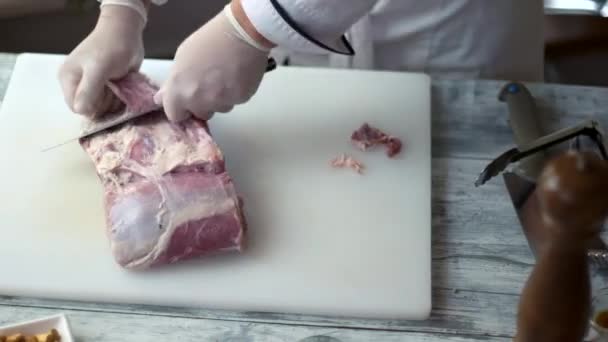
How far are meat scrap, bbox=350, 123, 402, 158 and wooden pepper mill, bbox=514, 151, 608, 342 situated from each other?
0.52 metres

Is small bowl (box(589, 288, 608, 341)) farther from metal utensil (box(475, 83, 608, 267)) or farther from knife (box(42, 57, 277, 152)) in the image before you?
knife (box(42, 57, 277, 152))

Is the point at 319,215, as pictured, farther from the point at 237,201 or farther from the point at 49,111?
the point at 49,111

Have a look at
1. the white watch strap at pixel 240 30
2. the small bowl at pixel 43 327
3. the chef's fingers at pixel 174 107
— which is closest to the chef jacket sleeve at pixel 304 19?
the white watch strap at pixel 240 30

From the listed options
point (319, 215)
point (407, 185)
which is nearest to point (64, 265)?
point (319, 215)

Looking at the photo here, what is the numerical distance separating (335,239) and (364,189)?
0.10 metres

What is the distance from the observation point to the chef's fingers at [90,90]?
3.64 ft

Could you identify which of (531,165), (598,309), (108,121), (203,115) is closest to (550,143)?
(531,165)

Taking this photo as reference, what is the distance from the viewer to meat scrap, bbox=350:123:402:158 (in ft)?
3.88

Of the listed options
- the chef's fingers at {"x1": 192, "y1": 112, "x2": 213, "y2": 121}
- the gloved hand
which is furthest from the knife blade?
the gloved hand

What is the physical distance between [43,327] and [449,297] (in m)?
0.50

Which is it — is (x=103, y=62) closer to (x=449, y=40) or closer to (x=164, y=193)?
(x=164, y=193)

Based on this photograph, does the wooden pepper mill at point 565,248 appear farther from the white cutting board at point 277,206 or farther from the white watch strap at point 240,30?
the white watch strap at point 240,30

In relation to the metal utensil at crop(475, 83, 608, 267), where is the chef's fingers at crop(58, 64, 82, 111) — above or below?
above

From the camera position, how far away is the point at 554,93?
4.15 ft
